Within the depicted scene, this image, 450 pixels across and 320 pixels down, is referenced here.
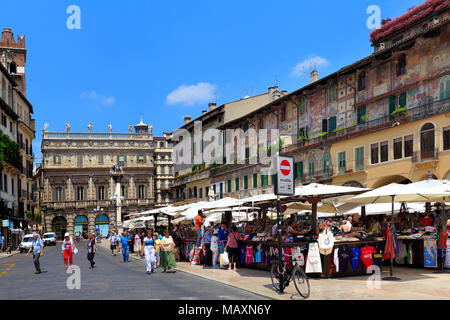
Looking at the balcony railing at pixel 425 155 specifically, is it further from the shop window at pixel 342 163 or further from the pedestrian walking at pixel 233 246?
the pedestrian walking at pixel 233 246

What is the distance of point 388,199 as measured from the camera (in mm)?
21250

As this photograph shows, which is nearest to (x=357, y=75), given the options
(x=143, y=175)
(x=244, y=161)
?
(x=244, y=161)

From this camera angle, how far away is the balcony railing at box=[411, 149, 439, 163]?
104ft

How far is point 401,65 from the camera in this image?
3612 centimetres

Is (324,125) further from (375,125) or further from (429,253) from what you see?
(429,253)

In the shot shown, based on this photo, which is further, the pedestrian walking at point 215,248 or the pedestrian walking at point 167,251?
the pedestrian walking at point 215,248

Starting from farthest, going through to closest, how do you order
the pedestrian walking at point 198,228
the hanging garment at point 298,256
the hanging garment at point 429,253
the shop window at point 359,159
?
the shop window at point 359,159 < the pedestrian walking at point 198,228 < the hanging garment at point 429,253 < the hanging garment at point 298,256

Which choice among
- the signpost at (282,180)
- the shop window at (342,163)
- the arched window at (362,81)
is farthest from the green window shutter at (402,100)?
the signpost at (282,180)

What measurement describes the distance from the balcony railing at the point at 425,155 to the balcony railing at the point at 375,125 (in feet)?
6.67

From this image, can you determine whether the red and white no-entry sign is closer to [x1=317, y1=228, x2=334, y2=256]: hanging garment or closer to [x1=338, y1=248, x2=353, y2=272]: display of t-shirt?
[x1=317, y1=228, x2=334, y2=256]: hanging garment

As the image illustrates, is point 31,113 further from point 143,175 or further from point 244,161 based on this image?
point 244,161

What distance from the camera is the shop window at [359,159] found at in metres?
37.8

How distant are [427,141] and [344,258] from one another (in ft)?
62.0
